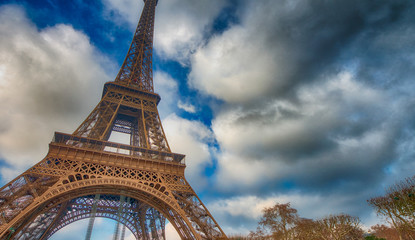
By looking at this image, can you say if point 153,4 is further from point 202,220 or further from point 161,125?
point 202,220

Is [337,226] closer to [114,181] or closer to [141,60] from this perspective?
[114,181]

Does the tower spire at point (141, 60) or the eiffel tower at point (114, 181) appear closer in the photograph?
the eiffel tower at point (114, 181)

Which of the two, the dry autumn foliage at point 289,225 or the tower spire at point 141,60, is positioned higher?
the tower spire at point 141,60

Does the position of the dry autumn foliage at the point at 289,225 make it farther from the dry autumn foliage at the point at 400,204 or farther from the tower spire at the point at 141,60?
the tower spire at the point at 141,60

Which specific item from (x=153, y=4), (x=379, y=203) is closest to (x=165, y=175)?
(x=379, y=203)

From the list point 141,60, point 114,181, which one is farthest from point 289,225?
point 141,60

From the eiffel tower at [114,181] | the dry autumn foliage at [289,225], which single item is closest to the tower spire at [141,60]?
the eiffel tower at [114,181]

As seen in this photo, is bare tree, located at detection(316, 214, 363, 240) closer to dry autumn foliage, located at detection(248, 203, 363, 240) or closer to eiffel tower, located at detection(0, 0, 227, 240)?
dry autumn foliage, located at detection(248, 203, 363, 240)
